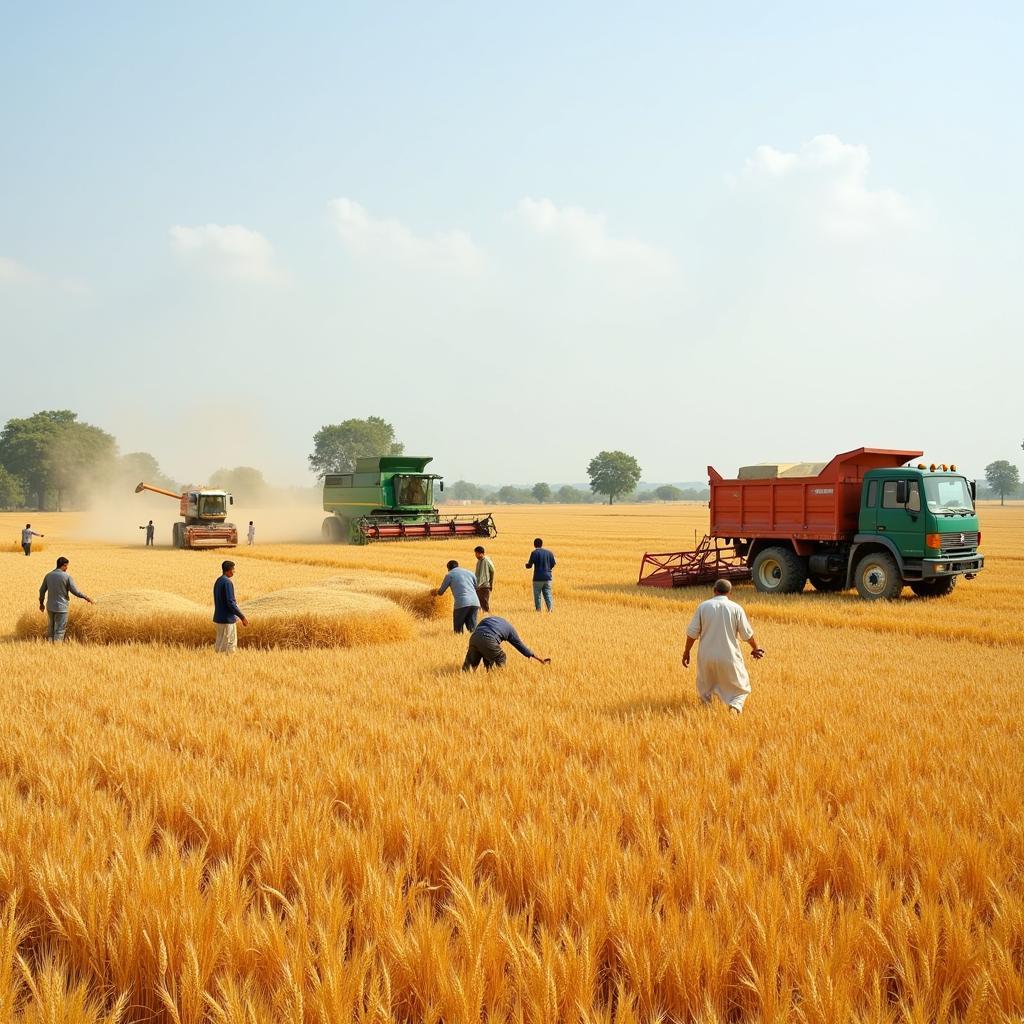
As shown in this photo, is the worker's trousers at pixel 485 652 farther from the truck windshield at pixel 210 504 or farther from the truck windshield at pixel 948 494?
the truck windshield at pixel 210 504

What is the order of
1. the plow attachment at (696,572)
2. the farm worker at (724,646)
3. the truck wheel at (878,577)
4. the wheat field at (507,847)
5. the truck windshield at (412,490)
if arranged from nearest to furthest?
the wheat field at (507,847)
the farm worker at (724,646)
the truck wheel at (878,577)
the plow attachment at (696,572)
the truck windshield at (412,490)

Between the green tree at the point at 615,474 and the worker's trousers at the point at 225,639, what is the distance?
456 ft

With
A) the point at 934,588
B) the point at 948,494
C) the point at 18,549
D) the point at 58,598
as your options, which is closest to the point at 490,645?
the point at 58,598

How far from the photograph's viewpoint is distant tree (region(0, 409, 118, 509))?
121m

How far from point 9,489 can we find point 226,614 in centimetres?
12297

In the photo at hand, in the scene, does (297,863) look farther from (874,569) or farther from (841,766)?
(874,569)

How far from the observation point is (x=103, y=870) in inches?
179

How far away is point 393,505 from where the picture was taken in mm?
38281

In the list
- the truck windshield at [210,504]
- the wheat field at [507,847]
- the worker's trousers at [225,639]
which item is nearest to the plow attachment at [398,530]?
the truck windshield at [210,504]

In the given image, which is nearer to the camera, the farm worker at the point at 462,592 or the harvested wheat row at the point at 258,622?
the harvested wheat row at the point at 258,622

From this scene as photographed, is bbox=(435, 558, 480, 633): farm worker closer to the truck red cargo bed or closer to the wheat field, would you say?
the wheat field

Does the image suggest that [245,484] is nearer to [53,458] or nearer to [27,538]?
[53,458]

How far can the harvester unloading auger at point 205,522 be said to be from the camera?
3675cm

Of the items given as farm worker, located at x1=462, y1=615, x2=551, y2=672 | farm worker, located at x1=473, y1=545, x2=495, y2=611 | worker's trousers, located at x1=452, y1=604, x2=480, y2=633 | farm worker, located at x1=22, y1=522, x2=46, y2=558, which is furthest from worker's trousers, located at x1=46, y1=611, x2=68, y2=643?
farm worker, located at x1=22, y1=522, x2=46, y2=558
